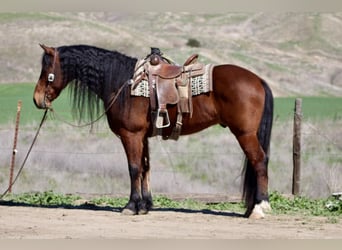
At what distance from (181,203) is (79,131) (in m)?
8.36

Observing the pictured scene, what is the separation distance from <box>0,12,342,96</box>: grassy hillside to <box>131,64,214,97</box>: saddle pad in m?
23.2

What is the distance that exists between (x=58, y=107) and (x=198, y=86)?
16.4m

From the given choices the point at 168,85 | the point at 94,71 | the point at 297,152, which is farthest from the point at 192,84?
the point at 297,152

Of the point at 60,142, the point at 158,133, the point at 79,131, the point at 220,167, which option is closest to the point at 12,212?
the point at 158,133

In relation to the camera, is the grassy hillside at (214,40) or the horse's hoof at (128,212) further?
the grassy hillside at (214,40)

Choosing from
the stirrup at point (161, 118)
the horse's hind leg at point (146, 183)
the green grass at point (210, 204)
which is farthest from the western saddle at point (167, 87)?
the green grass at point (210, 204)

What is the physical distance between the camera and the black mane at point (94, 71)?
373 inches

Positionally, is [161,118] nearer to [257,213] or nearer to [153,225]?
[153,225]

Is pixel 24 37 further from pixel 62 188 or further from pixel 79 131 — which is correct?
pixel 62 188

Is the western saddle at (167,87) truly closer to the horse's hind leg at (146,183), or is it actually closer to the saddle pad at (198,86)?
the saddle pad at (198,86)

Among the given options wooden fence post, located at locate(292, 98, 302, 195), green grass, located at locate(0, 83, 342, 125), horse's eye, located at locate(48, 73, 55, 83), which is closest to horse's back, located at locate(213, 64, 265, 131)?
horse's eye, located at locate(48, 73, 55, 83)

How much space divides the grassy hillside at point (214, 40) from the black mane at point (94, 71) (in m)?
22.8

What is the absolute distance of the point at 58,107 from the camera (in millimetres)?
25156

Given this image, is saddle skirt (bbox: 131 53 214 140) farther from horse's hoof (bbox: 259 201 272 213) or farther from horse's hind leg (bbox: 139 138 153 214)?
horse's hoof (bbox: 259 201 272 213)
